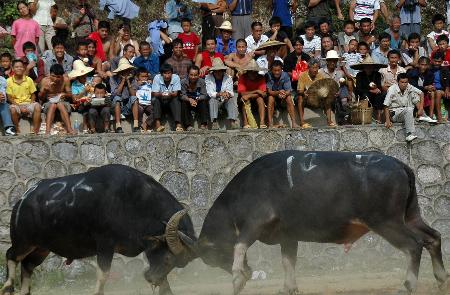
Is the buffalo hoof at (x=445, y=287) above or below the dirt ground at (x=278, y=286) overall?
above

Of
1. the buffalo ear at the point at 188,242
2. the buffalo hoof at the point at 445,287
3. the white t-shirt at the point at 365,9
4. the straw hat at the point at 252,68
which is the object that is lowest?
the buffalo hoof at the point at 445,287

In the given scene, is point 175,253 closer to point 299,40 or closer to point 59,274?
point 59,274

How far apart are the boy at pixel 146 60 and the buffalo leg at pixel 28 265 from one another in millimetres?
5495

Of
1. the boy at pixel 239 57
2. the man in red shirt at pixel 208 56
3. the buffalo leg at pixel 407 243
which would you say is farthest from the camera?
the man in red shirt at pixel 208 56

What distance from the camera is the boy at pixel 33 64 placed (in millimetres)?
17781

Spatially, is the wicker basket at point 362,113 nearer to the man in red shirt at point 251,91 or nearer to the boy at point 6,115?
A: the man in red shirt at point 251,91

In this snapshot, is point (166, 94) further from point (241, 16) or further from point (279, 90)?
point (241, 16)

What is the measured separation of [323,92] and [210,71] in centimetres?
203

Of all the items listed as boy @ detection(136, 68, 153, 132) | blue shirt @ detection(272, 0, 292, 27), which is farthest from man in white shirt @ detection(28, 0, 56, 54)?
blue shirt @ detection(272, 0, 292, 27)

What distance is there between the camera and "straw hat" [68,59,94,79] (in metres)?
17.3

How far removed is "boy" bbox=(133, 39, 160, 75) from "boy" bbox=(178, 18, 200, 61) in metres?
0.65

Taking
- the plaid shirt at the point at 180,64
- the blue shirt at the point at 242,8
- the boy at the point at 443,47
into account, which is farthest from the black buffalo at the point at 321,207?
the blue shirt at the point at 242,8

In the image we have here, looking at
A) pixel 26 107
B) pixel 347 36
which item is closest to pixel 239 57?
pixel 347 36

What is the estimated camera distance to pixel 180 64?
18031mm
